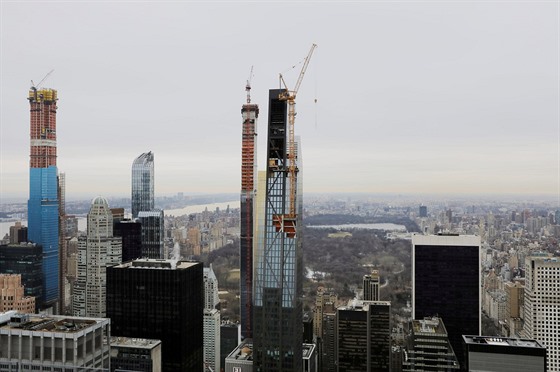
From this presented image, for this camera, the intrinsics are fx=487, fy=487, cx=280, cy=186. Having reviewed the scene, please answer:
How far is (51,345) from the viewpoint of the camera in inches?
418

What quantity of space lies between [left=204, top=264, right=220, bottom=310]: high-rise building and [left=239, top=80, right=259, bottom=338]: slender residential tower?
185 centimetres

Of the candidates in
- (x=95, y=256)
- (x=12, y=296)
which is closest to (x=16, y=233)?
(x=95, y=256)

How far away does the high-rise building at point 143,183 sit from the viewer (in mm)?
38156

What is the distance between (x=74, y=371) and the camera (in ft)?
34.0

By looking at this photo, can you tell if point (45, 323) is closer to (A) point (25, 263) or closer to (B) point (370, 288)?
(B) point (370, 288)

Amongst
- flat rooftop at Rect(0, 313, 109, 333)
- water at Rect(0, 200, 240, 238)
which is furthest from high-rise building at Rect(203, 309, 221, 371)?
flat rooftop at Rect(0, 313, 109, 333)

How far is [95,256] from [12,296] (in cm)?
587

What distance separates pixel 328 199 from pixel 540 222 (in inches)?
409

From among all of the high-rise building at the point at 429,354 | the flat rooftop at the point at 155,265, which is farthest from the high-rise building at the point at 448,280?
the flat rooftop at the point at 155,265

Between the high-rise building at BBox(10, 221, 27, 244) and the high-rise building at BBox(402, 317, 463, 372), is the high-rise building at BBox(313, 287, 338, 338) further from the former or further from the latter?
the high-rise building at BBox(10, 221, 27, 244)

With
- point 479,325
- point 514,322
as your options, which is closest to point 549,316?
point 514,322

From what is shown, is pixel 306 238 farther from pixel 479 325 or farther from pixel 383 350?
pixel 479 325

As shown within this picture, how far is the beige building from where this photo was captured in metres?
25.4

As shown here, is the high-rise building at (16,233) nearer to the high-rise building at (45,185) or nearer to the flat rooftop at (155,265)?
the high-rise building at (45,185)
